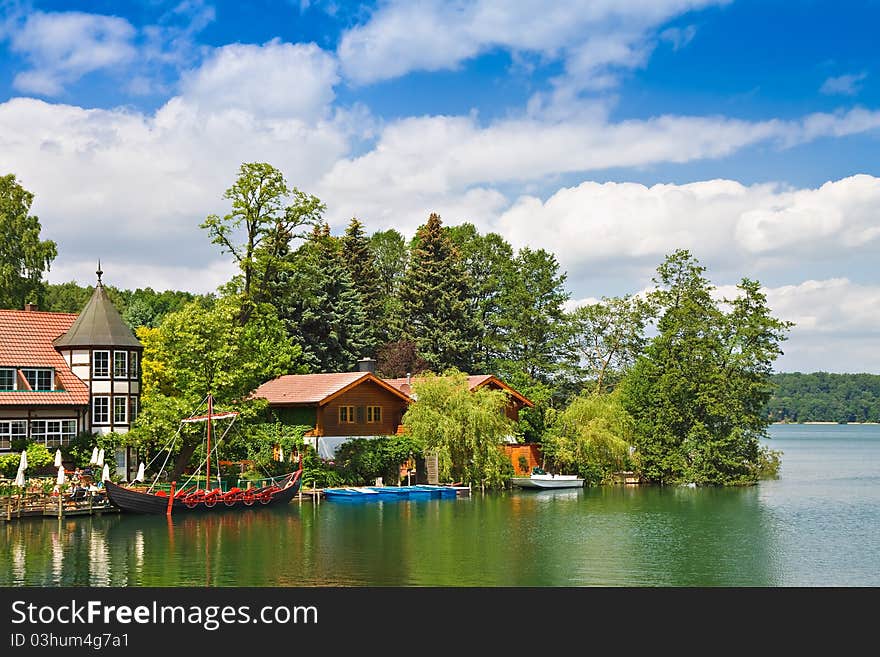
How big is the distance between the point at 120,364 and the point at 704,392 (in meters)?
30.5

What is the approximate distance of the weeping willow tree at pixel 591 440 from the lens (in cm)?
5597

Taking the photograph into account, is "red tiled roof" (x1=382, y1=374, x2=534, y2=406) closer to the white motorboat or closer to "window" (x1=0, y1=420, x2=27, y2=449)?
the white motorboat

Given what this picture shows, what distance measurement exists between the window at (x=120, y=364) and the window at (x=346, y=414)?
1066 cm

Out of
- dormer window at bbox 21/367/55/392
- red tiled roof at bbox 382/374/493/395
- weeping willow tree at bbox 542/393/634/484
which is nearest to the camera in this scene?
dormer window at bbox 21/367/55/392

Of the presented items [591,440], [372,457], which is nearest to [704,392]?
[591,440]

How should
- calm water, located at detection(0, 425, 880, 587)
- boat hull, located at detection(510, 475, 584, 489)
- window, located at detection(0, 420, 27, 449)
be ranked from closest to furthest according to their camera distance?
1. calm water, located at detection(0, 425, 880, 587)
2. window, located at detection(0, 420, 27, 449)
3. boat hull, located at detection(510, 475, 584, 489)


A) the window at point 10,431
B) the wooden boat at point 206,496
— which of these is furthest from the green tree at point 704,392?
the window at point 10,431

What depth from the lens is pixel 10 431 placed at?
42.2 m

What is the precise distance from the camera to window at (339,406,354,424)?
51.0 meters

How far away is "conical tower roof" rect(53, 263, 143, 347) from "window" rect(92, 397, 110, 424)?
2384mm

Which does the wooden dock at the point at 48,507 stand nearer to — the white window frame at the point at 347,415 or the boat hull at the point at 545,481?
the white window frame at the point at 347,415

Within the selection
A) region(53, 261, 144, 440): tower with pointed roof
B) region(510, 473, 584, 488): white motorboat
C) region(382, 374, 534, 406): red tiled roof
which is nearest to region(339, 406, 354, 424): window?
region(382, 374, 534, 406): red tiled roof
